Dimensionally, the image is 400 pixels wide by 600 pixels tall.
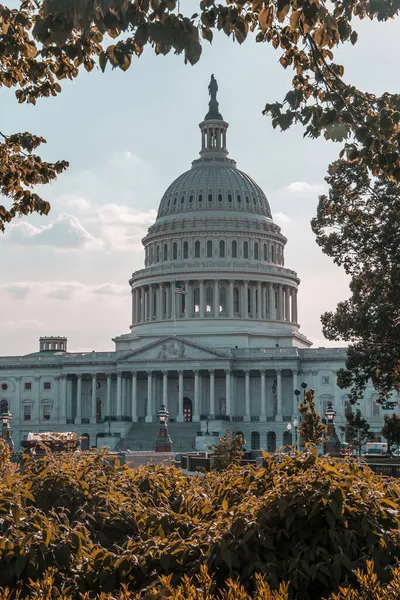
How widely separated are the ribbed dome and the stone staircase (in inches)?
1570

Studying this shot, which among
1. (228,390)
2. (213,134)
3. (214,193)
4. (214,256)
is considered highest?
(213,134)

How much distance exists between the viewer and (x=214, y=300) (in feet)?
497

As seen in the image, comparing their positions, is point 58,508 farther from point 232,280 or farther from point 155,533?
point 232,280

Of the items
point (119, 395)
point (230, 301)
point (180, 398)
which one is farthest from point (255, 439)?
point (230, 301)

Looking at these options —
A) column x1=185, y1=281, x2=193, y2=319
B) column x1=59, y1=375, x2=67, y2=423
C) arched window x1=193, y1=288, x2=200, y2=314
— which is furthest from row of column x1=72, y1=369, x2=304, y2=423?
arched window x1=193, y1=288, x2=200, y2=314

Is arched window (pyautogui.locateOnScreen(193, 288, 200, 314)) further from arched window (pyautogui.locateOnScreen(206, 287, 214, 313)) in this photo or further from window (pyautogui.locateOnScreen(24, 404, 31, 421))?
window (pyautogui.locateOnScreen(24, 404, 31, 421))

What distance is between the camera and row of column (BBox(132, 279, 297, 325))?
151625 mm

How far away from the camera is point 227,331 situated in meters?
146

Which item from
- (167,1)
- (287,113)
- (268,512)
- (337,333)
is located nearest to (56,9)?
(167,1)

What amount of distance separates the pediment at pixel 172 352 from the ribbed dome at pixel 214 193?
2807cm

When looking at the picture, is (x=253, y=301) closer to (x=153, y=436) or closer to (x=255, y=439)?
(x=255, y=439)

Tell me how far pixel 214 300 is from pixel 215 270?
14.7 ft

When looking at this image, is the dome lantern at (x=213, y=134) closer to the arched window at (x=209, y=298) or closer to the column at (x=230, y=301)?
the arched window at (x=209, y=298)

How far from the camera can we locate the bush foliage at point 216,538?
1138 centimetres
